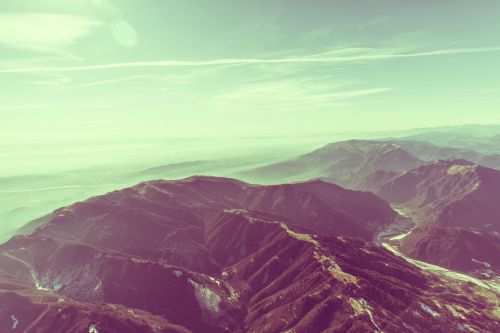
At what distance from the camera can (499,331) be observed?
198m

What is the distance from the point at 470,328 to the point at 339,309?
2984 inches

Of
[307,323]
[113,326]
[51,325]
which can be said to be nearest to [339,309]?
[307,323]

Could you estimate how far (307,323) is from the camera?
193250mm

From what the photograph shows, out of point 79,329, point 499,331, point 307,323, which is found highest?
point 79,329

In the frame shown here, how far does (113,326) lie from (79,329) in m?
17.4

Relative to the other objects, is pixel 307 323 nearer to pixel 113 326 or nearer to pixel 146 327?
pixel 146 327

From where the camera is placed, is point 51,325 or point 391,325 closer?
point 391,325

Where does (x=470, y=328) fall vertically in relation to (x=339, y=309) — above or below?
below

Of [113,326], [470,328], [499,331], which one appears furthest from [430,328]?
[113,326]

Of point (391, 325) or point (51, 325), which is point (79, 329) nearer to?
point (51, 325)

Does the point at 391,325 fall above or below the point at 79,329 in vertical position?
below

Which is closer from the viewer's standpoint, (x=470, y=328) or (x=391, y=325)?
(x=391, y=325)

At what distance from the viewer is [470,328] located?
646 feet

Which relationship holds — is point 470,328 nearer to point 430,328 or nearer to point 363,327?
point 430,328
